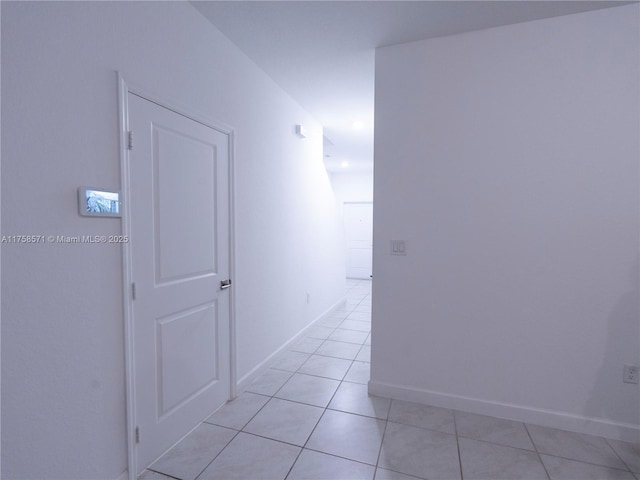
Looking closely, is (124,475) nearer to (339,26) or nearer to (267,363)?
(267,363)

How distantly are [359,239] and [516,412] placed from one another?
657cm

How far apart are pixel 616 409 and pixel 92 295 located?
3.23m

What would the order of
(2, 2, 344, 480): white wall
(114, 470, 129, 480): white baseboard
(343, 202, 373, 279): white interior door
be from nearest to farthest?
1. (2, 2, 344, 480): white wall
2. (114, 470, 129, 480): white baseboard
3. (343, 202, 373, 279): white interior door

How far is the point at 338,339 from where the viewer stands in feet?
12.6

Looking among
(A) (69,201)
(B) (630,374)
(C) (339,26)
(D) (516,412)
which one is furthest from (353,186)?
(A) (69,201)

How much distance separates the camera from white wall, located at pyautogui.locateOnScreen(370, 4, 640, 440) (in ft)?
6.66

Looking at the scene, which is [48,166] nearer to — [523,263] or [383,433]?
[383,433]

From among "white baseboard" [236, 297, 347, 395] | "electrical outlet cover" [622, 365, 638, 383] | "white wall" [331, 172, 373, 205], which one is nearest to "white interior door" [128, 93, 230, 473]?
"white baseboard" [236, 297, 347, 395]

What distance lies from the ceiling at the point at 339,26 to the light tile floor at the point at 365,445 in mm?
2808

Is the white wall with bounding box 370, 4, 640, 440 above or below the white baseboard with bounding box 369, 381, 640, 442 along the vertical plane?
above

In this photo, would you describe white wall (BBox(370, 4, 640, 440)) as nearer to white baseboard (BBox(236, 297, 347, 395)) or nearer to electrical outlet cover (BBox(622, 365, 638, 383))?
electrical outlet cover (BBox(622, 365, 638, 383))

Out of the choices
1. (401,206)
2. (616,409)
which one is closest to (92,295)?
(401,206)

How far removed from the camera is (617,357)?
6.72 feet

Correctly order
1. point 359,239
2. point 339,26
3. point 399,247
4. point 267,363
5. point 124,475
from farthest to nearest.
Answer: point 359,239, point 267,363, point 399,247, point 339,26, point 124,475
